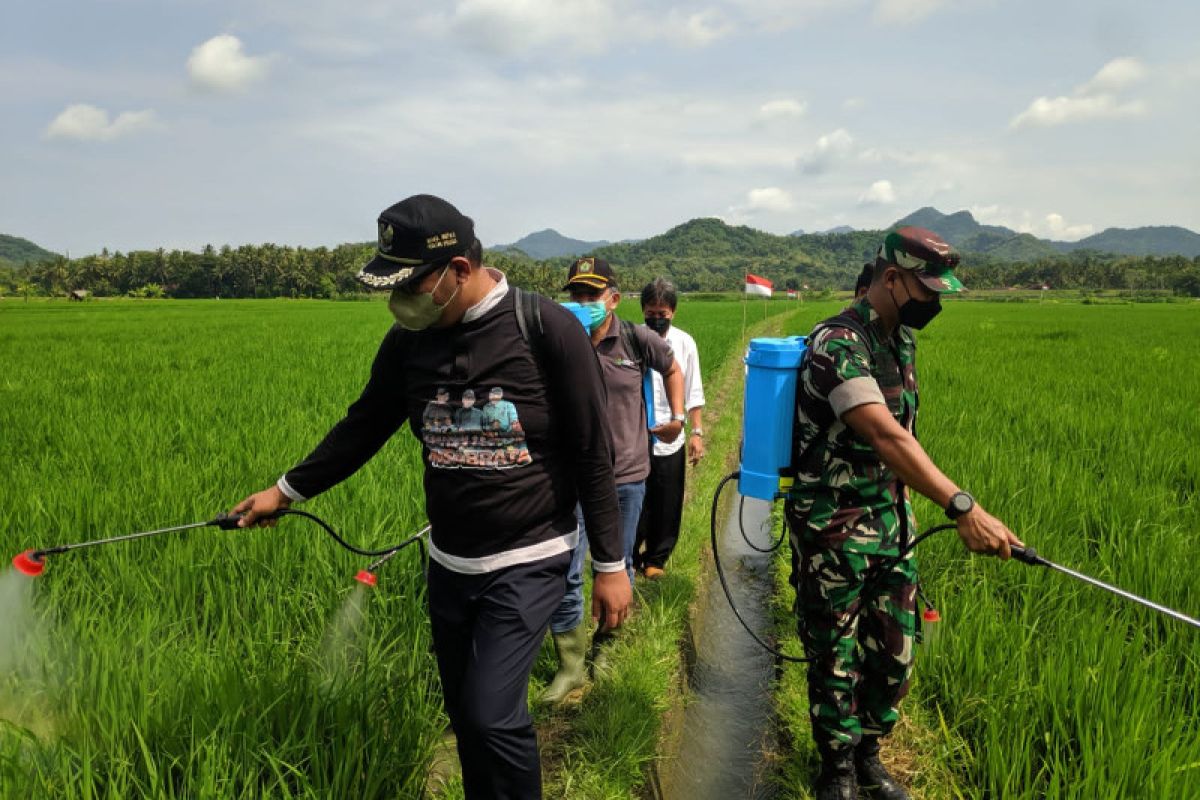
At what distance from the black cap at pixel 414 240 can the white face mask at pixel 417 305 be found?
0.04m

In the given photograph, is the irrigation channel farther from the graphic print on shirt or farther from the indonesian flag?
the indonesian flag

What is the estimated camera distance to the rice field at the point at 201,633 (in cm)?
173

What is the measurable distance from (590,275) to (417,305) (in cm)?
139

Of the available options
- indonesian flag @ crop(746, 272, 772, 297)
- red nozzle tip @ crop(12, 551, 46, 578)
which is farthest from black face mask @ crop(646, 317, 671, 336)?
indonesian flag @ crop(746, 272, 772, 297)

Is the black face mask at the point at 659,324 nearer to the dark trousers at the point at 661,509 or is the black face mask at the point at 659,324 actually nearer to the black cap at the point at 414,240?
the dark trousers at the point at 661,509

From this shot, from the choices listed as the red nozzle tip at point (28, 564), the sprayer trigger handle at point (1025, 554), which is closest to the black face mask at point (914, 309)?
the sprayer trigger handle at point (1025, 554)

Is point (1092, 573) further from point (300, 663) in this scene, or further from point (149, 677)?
point (149, 677)

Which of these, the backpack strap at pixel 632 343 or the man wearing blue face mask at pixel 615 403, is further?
the backpack strap at pixel 632 343

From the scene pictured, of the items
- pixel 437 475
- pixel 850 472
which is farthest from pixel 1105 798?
pixel 437 475

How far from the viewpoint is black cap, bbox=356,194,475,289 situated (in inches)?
60.1

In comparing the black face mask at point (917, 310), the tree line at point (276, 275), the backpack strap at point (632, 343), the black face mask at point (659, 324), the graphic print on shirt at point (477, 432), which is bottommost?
the graphic print on shirt at point (477, 432)

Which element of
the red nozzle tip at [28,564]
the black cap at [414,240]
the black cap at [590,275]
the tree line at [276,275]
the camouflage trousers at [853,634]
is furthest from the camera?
the tree line at [276,275]

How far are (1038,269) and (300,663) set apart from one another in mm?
104448

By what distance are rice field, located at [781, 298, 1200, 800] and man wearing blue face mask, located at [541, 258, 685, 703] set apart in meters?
0.93
